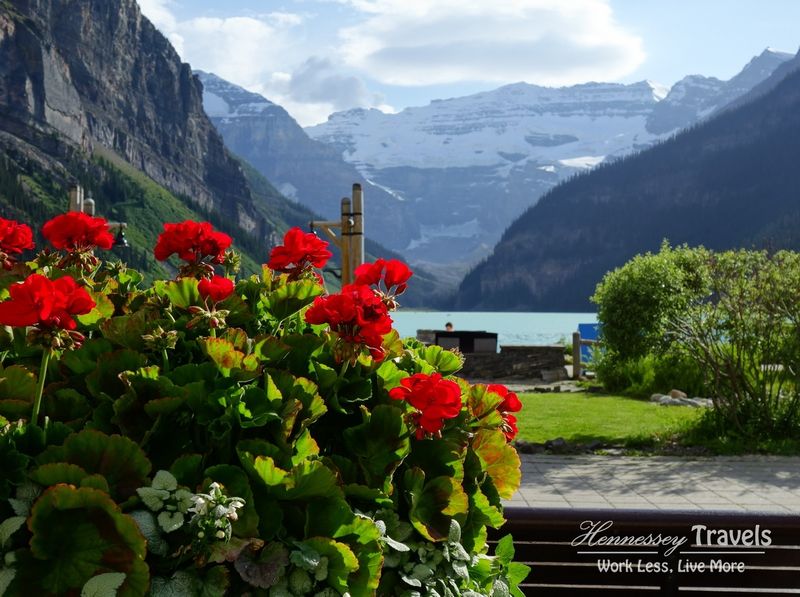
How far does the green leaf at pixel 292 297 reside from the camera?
8.36ft

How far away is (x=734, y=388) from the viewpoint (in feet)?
37.9

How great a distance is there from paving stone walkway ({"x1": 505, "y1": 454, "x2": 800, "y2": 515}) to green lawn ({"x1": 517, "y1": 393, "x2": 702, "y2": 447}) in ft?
3.14

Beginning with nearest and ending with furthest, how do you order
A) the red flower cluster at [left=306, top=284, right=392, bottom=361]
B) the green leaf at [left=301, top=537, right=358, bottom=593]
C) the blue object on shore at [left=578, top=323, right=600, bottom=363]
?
the green leaf at [left=301, top=537, right=358, bottom=593], the red flower cluster at [left=306, top=284, right=392, bottom=361], the blue object on shore at [left=578, top=323, right=600, bottom=363]

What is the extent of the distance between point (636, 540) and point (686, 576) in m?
0.28

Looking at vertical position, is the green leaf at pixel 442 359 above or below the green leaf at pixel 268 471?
above

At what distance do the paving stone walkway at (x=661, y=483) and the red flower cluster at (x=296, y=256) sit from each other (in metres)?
5.17

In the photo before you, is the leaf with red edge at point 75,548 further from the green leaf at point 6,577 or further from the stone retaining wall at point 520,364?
the stone retaining wall at point 520,364

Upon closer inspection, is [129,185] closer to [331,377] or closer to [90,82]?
[90,82]

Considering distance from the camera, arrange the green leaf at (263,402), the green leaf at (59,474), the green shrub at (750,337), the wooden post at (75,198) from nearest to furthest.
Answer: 1. the green leaf at (59,474)
2. the green leaf at (263,402)
3. the green shrub at (750,337)
4. the wooden post at (75,198)

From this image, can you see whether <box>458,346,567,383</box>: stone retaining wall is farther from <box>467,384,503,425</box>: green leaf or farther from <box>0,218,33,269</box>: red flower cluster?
<box>467,384,503,425</box>: green leaf

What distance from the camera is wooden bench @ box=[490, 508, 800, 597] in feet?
9.20

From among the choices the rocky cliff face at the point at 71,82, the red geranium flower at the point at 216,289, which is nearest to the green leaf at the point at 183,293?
the red geranium flower at the point at 216,289

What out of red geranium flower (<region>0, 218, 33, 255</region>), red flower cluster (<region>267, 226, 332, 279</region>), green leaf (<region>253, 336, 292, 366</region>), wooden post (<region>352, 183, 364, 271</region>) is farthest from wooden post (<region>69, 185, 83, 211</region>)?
green leaf (<region>253, 336, 292, 366</region>)

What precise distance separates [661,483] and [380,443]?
774cm
